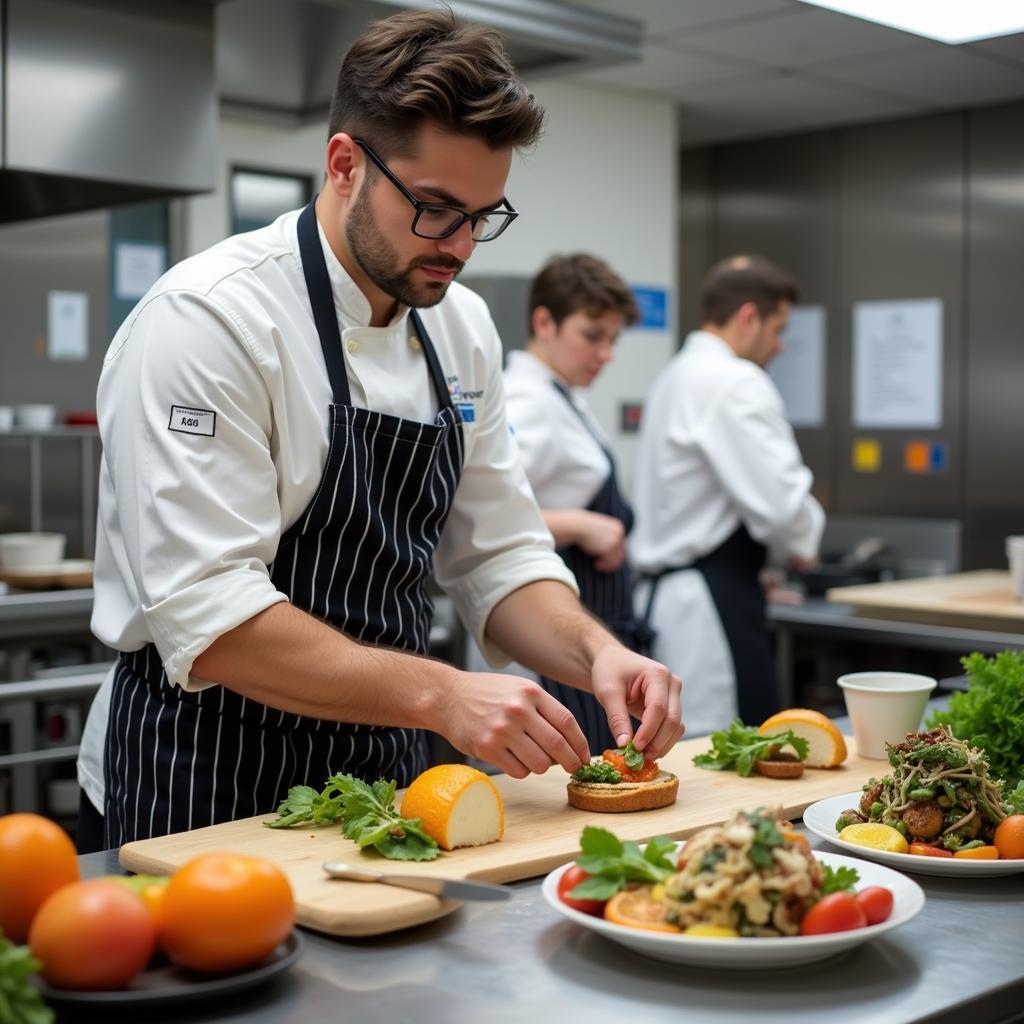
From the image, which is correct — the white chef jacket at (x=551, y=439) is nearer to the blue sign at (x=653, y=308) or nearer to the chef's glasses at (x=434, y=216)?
the chef's glasses at (x=434, y=216)

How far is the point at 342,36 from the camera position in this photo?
10.7 ft

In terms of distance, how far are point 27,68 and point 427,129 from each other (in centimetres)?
184

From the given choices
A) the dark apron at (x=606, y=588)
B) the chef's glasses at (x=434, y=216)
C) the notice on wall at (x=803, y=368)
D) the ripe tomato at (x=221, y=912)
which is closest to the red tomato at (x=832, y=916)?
the ripe tomato at (x=221, y=912)

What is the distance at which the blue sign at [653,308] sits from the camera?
5.21m

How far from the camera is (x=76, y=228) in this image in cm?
389

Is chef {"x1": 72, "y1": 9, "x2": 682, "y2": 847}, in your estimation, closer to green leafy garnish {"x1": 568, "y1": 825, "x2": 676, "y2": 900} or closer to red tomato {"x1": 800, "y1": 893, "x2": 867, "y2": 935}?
green leafy garnish {"x1": 568, "y1": 825, "x2": 676, "y2": 900}

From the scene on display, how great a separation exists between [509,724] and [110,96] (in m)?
2.23

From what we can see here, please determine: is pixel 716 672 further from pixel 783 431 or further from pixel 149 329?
pixel 149 329

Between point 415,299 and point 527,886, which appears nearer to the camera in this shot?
point 527,886

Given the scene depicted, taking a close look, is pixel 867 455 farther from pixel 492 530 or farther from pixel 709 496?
pixel 492 530

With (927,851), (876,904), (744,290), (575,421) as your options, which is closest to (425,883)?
(876,904)

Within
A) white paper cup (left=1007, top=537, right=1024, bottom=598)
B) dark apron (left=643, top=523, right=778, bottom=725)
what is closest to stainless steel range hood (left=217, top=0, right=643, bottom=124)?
dark apron (left=643, top=523, right=778, bottom=725)

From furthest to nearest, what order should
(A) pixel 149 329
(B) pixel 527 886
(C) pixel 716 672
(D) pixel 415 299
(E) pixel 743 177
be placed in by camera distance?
(E) pixel 743 177 < (C) pixel 716 672 < (D) pixel 415 299 < (A) pixel 149 329 < (B) pixel 527 886

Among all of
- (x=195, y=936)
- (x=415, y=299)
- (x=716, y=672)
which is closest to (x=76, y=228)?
(x=716, y=672)
